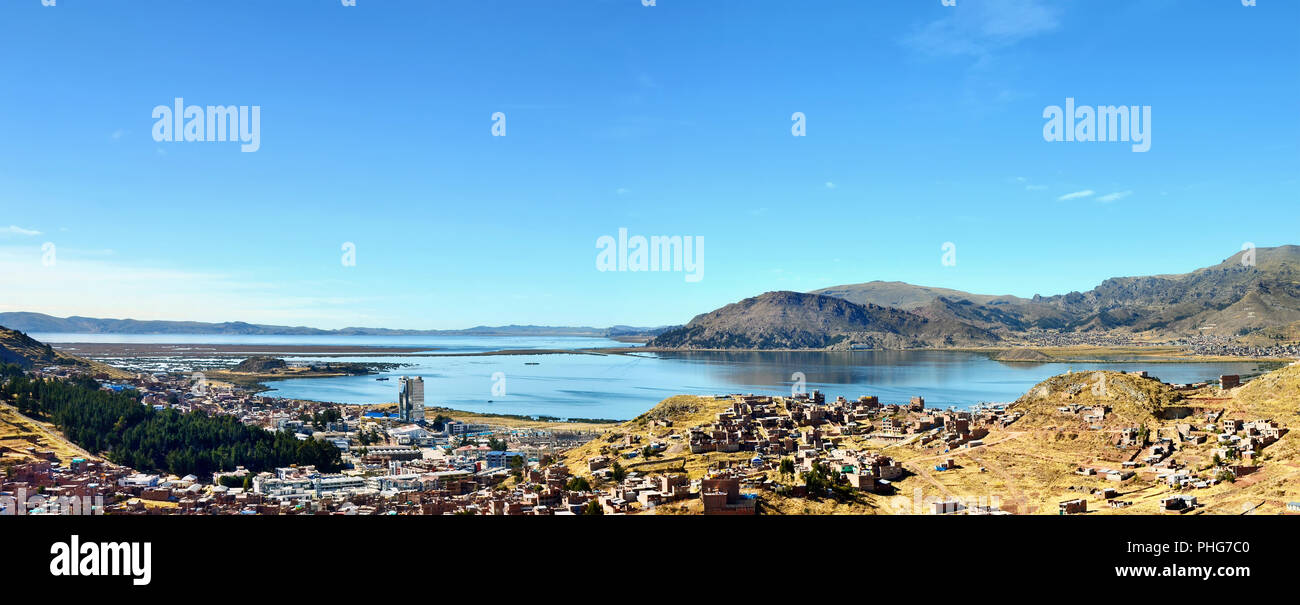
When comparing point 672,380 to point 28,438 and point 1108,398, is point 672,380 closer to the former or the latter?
point 1108,398

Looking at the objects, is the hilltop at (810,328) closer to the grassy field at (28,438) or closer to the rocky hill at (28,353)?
the rocky hill at (28,353)

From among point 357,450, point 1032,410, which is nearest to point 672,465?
point 1032,410

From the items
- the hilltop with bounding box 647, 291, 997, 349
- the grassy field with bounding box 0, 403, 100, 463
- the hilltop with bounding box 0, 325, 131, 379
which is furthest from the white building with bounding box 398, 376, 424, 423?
the hilltop with bounding box 647, 291, 997, 349

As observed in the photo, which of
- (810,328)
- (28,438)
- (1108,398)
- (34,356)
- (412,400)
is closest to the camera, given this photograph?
(1108,398)

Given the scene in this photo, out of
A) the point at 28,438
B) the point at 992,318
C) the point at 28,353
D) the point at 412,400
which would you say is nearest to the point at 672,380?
the point at 412,400

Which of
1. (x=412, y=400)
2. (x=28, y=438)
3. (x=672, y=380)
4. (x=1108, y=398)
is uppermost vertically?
(x=1108, y=398)

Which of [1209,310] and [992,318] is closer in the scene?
[1209,310]

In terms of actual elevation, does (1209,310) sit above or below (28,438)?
above
